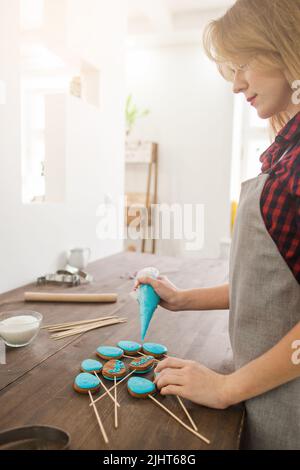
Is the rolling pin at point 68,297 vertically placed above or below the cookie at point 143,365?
above

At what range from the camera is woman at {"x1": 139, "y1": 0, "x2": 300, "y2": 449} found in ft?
2.11

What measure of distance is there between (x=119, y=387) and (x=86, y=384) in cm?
7

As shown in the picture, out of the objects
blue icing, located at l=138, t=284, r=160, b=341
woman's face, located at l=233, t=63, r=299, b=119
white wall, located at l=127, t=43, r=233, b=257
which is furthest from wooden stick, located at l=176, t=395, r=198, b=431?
white wall, located at l=127, t=43, r=233, b=257

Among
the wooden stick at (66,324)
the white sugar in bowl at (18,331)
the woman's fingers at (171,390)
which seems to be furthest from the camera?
the wooden stick at (66,324)

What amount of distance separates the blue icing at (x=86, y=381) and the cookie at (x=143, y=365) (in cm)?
9

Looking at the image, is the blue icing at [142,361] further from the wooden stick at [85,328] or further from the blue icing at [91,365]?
the wooden stick at [85,328]

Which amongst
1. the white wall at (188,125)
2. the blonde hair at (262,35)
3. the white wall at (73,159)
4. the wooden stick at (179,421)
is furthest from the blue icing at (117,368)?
the white wall at (188,125)

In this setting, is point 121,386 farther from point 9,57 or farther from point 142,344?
point 9,57

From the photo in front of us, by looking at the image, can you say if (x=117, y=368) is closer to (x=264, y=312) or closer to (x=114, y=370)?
(x=114, y=370)

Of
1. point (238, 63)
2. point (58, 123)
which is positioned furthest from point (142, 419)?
point (58, 123)

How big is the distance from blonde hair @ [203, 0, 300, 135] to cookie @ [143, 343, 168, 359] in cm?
63

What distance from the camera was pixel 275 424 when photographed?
70 centimetres

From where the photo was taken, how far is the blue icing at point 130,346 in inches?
35.4

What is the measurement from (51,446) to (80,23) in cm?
185
